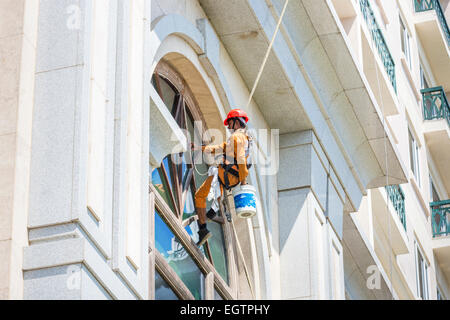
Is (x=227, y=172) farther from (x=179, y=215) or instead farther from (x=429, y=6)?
(x=429, y=6)

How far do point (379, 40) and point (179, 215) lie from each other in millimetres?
11598

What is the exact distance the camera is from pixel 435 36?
110 ft

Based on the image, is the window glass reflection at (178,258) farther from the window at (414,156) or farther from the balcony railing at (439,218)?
the balcony railing at (439,218)

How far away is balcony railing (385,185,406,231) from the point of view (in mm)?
26172

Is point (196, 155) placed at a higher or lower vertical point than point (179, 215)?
higher

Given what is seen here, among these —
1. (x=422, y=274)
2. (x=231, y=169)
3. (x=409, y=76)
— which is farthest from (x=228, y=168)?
(x=409, y=76)

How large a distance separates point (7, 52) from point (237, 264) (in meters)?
6.99

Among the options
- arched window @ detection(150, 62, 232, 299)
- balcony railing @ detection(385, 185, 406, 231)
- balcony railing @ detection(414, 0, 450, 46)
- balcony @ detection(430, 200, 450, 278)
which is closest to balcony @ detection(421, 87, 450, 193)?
balcony @ detection(430, 200, 450, 278)

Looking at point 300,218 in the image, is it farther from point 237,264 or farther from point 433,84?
point 433,84

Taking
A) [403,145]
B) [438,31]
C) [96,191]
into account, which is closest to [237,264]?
[96,191]

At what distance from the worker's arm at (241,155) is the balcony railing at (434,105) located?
19.0 metres

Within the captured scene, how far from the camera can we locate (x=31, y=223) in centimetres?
967

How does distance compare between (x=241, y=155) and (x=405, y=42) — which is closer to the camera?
(x=241, y=155)

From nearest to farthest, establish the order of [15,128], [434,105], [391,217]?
[15,128] → [391,217] → [434,105]
